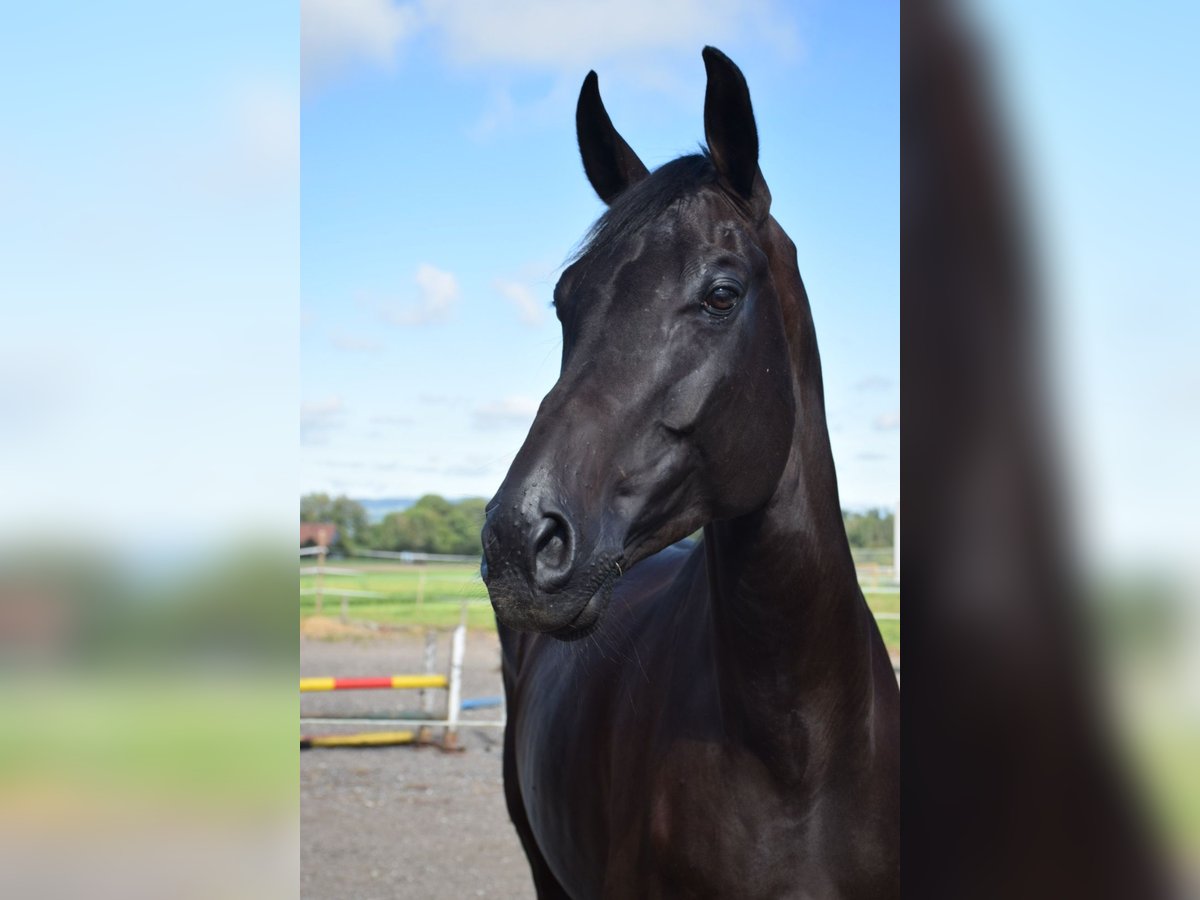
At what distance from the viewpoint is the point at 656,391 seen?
183 centimetres

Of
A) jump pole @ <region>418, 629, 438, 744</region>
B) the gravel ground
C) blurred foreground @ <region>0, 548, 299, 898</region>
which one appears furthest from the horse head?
jump pole @ <region>418, 629, 438, 744</region>

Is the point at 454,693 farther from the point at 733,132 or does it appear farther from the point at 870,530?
the point at 733,132

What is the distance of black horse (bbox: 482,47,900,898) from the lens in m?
1.73

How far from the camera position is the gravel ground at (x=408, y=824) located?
6332mm

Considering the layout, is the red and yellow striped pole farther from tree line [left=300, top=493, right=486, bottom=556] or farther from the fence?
tree line [left=300, top=493, right=486, bottom=556]

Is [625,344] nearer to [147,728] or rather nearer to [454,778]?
[147,728]

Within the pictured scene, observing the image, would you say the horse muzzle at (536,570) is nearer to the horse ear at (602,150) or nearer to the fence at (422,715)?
the horse ear at (602,150)

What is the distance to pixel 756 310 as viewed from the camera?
199cm

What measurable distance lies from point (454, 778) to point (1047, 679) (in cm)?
905

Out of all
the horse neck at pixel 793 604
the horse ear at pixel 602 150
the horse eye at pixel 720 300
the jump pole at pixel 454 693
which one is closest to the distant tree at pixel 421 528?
the jump pole at pixel 454 693

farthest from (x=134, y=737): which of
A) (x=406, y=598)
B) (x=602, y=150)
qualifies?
(x=406, y=598)

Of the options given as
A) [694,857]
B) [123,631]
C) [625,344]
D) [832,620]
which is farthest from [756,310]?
[123,631]

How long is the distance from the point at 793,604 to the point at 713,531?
0.23 metres

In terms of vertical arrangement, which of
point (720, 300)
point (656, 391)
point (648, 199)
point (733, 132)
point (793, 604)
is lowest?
point (793, 604)
